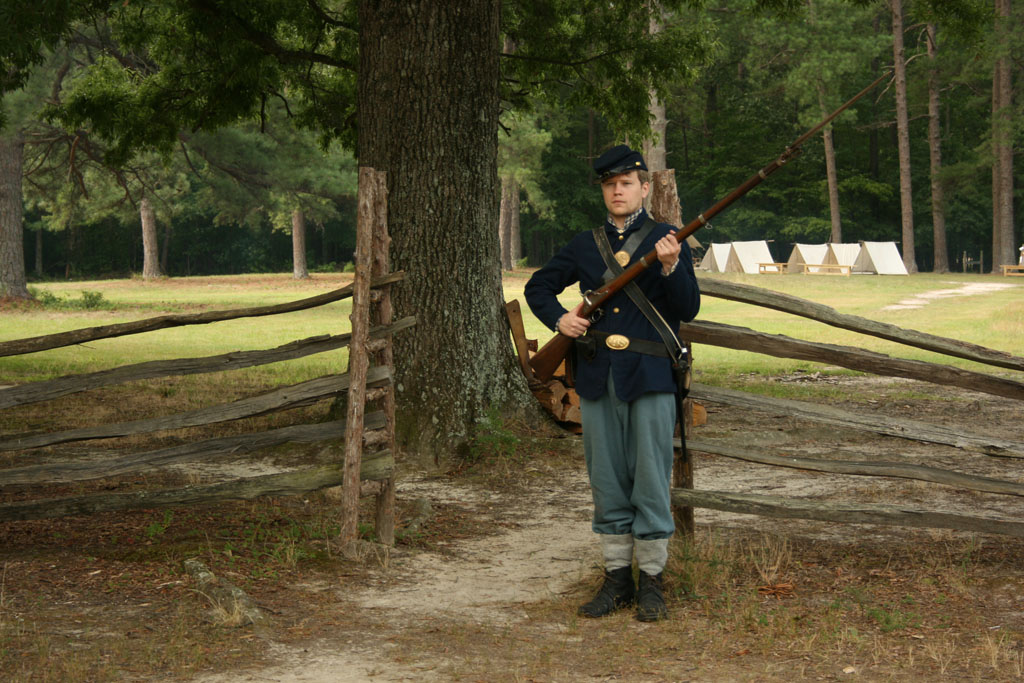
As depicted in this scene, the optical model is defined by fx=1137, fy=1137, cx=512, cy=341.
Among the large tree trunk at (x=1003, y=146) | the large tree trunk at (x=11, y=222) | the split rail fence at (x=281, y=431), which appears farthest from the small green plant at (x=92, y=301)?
the large tree trunk at (x=1003, y=146)

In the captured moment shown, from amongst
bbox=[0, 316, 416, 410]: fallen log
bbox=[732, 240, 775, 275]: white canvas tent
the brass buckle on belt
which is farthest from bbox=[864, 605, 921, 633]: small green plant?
bbox=[732, 240, 775, 275]: white canvas tent

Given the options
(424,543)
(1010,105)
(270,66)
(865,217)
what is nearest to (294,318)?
(270,66)

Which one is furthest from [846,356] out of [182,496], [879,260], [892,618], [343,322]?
[879,260]

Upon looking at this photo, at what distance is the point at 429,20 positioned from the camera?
27.7 ft

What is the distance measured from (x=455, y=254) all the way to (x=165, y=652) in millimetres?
4608

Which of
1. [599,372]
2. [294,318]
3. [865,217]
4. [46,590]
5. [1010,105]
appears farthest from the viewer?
[865,217]

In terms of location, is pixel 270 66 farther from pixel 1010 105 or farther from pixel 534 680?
pixel 1010 105

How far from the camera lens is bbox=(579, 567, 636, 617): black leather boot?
5.01 metres

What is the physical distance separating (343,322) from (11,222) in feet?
29.2

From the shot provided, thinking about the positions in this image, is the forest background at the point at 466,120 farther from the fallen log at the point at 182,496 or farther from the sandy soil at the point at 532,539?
the fallen log at the point at 182,496

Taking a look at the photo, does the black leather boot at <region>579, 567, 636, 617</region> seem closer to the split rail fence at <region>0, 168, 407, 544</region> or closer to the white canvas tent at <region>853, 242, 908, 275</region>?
the split rail fence at <region>0, 168, 407, 544</region>

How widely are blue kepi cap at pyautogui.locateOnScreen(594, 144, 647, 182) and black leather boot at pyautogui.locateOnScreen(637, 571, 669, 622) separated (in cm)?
177

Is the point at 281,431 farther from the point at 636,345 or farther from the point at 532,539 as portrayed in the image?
the point at 636,345

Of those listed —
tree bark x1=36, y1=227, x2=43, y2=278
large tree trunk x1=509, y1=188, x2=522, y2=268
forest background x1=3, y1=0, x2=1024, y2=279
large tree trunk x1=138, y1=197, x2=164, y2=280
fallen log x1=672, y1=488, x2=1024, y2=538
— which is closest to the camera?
fallen log x1=672, y1=488, x2=1024, y2=538
